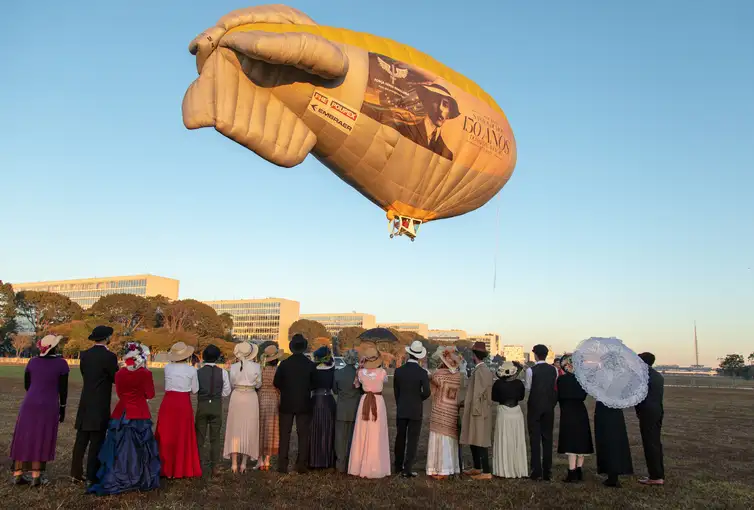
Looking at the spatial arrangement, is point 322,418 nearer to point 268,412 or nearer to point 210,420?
point 268,412

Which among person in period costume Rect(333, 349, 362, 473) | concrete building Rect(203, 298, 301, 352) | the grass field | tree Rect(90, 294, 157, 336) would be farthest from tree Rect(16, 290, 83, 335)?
concrete building Rect(203, 298, 301, 352)

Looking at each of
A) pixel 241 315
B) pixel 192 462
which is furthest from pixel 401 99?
pixel 241 315

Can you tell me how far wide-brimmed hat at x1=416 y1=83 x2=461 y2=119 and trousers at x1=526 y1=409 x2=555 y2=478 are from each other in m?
7.53

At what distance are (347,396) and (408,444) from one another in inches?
48.9

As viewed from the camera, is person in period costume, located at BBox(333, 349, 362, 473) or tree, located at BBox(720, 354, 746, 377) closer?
person in period costume, located at BBox(333, 349, 362, 473)

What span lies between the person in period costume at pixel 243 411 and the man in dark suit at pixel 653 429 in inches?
235

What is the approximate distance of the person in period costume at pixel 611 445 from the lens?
8789 mm

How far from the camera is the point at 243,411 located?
9367 millimetres

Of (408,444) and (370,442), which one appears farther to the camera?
(408,444)

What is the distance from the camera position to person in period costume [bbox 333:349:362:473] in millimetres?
9492

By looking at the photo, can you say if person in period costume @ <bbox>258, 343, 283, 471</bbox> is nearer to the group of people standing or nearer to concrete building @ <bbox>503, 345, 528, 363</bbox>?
the group of people standing

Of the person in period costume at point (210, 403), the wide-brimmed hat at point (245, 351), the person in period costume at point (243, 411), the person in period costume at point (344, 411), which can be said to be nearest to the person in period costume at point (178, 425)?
the person in period costume at point (210, 403)

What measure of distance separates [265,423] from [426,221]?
8.81 metres

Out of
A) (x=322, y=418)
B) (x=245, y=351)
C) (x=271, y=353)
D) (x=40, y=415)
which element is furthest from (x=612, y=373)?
(x=40, y=415)
